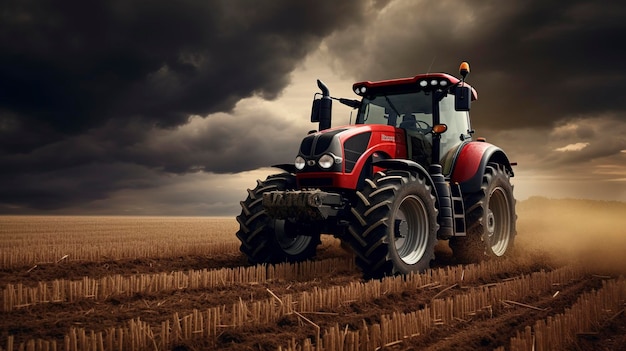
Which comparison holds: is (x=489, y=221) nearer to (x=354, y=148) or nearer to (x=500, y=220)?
(x=500, y=220)

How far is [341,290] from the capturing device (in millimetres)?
6664

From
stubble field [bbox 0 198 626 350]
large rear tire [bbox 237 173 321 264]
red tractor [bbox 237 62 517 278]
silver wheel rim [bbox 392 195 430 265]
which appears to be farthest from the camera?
large rear tire [bbox 237 173 321 264]

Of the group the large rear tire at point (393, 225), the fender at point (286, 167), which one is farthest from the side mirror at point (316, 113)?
the large rear tire at point (393, 225)

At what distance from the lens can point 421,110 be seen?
996cm

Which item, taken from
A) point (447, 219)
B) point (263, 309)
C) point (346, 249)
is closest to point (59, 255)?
point (346, 249)

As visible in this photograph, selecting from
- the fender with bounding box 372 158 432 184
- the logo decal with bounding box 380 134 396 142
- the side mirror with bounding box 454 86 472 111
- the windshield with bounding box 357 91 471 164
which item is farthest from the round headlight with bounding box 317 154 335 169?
the side mirror with bounding box 454 86 472 111

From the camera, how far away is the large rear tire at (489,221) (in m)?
10.2

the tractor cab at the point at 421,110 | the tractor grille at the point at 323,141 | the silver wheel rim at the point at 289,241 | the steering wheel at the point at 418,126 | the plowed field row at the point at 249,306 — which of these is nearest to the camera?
the plowed field row at the point at 249,306

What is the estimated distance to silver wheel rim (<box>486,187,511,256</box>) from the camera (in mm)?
11539

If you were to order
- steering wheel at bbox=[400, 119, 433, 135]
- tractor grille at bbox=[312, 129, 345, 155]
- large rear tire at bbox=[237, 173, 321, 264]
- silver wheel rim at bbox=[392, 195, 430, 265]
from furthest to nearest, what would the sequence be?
steering wheel at bbox=[400, 119, 433, 135]
large rear tire at bbox=[237, 173, 321, 264]
silver wheel rim at bbox=[392, 195, 430, 265]
tractor grille at bbox=[312, 129, 345, 155]

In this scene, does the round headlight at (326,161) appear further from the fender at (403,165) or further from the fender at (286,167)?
the fender at (286,167)

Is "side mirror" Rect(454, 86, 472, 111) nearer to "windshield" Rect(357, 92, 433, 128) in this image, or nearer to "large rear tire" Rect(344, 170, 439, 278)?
"windshield" Rect(357, 92, 433, 128)

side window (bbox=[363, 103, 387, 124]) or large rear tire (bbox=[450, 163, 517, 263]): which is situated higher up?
side window (bbox=[363, 103, 387, 124])

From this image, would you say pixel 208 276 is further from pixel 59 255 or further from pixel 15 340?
pixel 59 255
